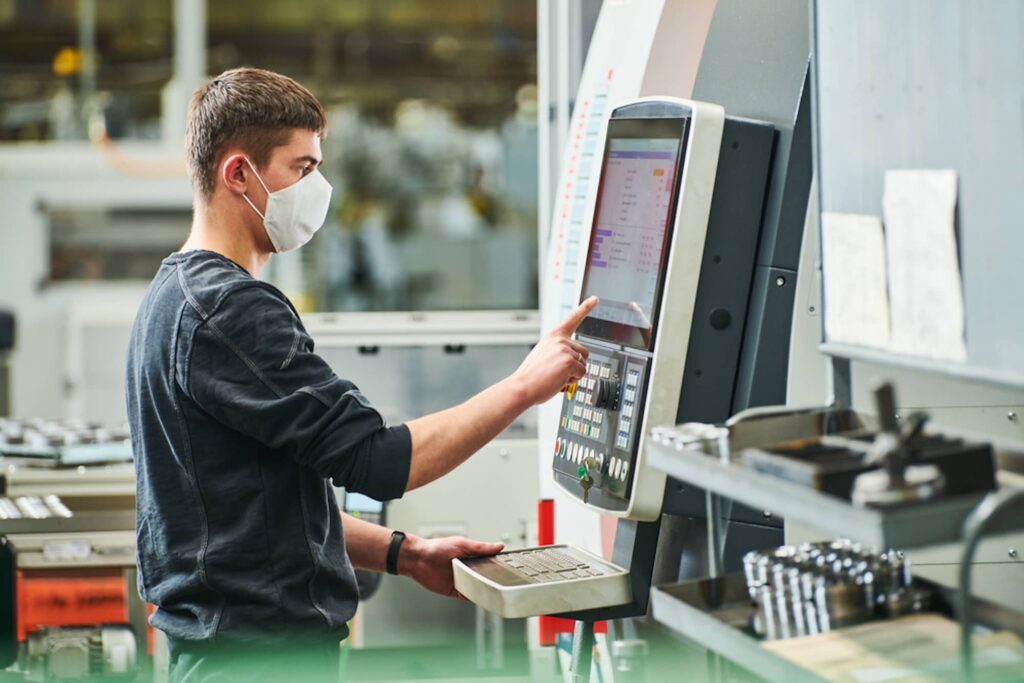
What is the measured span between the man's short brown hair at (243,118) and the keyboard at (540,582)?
757 millimetres

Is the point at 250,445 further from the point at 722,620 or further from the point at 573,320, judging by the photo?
the point at 722,620

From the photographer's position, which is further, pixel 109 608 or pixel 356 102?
pixel 356 102

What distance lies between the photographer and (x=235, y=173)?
80.9 inches

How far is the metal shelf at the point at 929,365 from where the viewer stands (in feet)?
4.20

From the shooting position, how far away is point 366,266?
24.6 feet

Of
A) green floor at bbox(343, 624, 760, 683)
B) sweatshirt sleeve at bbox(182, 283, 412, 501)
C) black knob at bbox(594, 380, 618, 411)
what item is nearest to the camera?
sweatshirt sleeve at bbox(182, 283, 412, 501)

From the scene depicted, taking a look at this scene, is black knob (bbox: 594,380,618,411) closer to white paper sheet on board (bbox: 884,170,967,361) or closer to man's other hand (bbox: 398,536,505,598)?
man's other hand (bbox: 398,536,505,598)

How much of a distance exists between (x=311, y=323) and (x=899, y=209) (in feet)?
7.67

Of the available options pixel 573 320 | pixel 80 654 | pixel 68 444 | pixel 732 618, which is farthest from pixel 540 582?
pixel 68 444

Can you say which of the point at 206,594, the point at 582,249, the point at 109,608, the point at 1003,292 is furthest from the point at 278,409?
the point at 109,608

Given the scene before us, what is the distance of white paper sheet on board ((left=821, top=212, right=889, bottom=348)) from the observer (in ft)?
4.94

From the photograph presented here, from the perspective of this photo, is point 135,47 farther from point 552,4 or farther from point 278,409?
point 278,409

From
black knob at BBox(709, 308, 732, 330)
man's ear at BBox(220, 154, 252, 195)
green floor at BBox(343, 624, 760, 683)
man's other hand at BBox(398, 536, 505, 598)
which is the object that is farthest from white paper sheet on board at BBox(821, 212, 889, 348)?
green floor at BBox(343, 624, 760, 683)

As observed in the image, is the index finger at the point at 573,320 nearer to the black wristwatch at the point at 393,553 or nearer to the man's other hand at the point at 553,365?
the man's other hand at the point at 553,365
